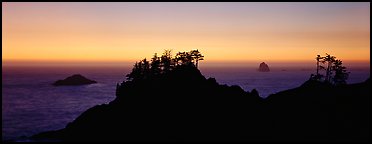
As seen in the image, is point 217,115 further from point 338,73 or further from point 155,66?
point 338,73

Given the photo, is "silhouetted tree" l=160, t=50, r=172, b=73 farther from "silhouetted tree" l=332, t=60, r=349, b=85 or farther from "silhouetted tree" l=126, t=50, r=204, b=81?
"silhouetted tree" l=332, t=60, r=349, b=85

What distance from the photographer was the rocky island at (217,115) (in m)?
36.0

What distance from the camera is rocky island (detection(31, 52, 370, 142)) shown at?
3600cm

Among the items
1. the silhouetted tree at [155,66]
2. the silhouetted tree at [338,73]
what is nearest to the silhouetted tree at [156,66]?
the silhouetted tree at [155,66]

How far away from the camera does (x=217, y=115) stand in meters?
40.2

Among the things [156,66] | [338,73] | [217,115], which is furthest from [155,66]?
[338,73]

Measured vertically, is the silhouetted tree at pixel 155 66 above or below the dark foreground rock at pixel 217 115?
above

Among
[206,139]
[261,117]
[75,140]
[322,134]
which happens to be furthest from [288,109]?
[75,140]

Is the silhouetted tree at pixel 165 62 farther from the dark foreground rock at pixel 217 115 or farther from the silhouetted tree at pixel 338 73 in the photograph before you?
the silhouetted tree at pixel 338 73

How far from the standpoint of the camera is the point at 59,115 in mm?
95000

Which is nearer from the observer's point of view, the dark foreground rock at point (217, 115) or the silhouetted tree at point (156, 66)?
the dark foreground rock at point (217, 115)

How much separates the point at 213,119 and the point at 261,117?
607cm

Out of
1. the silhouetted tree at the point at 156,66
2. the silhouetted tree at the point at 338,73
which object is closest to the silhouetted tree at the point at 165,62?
the silhouetted tree at the point at 156,66

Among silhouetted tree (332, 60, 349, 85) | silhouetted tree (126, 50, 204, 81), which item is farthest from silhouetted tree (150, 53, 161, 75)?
silhouetted tree (332, 60, 349, 85)
